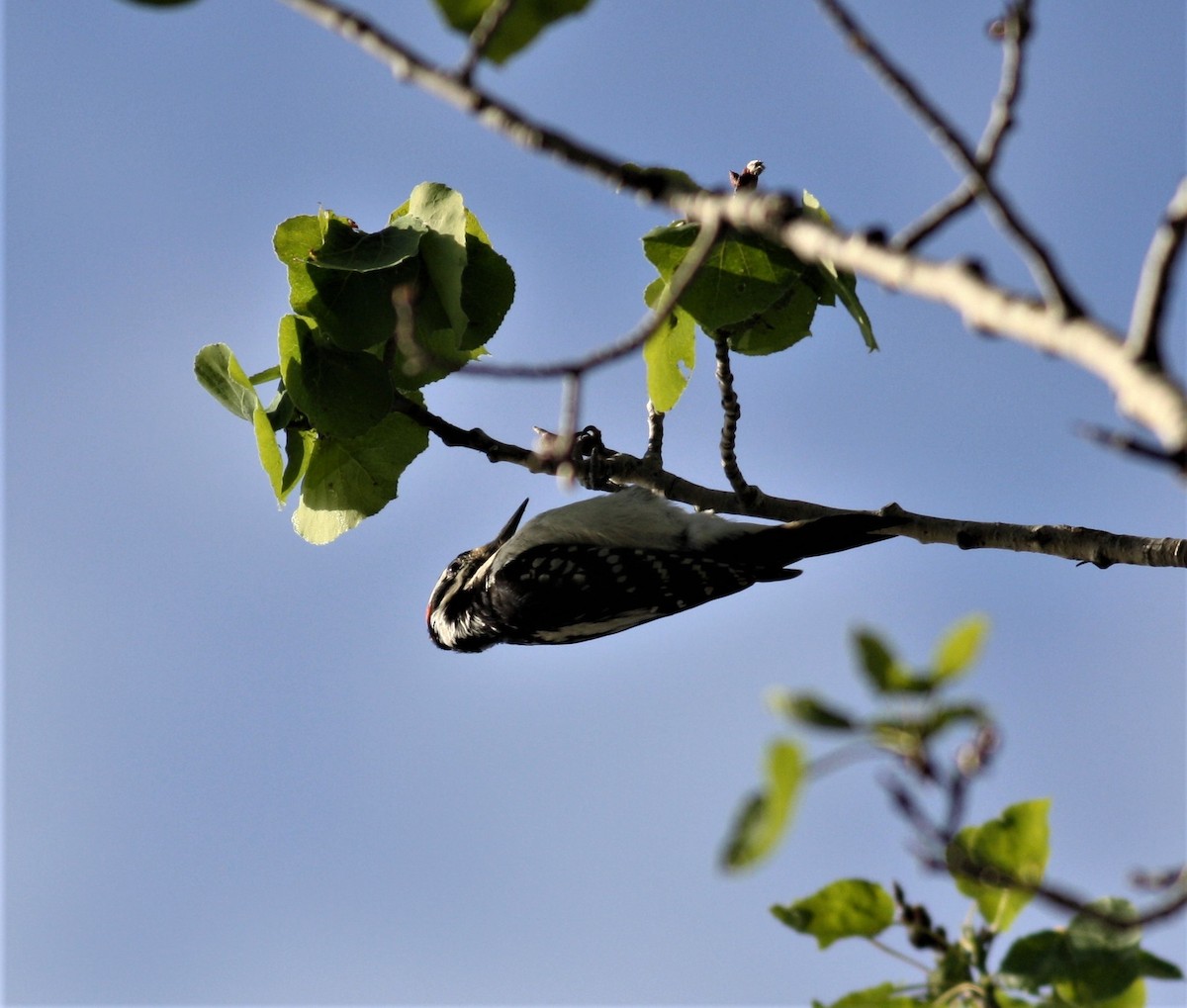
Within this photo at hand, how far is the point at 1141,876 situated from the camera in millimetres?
1926

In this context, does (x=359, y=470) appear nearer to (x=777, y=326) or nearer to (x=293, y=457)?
(x=293, y=457)

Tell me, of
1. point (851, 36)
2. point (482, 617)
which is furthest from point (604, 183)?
point (482, 617)

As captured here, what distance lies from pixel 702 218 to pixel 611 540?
4.76 metres

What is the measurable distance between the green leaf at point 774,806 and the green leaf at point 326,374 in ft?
11.6

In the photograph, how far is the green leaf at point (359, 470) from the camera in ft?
17.2

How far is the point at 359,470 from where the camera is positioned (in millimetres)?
5293

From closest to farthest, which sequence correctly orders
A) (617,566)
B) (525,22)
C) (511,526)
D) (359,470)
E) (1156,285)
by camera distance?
(1156,285)
(525,22)
(359,470)
(617,566)
(511,526)

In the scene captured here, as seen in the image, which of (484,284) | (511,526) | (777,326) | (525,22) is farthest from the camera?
(511,526)

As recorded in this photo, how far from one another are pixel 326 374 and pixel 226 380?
57 cm

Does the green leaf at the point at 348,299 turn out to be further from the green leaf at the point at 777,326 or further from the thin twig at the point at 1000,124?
the thin twig at the point at 1000,124

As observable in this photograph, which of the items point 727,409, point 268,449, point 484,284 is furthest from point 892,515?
point 268,449

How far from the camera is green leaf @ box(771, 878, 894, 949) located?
301 cm

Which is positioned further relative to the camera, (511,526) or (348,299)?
(511,526)

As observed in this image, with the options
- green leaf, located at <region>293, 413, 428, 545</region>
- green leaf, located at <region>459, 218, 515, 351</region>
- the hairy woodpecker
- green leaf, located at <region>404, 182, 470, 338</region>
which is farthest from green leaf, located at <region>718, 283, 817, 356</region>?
green leaf, located at <region>293, 413, 428, 545</region>
